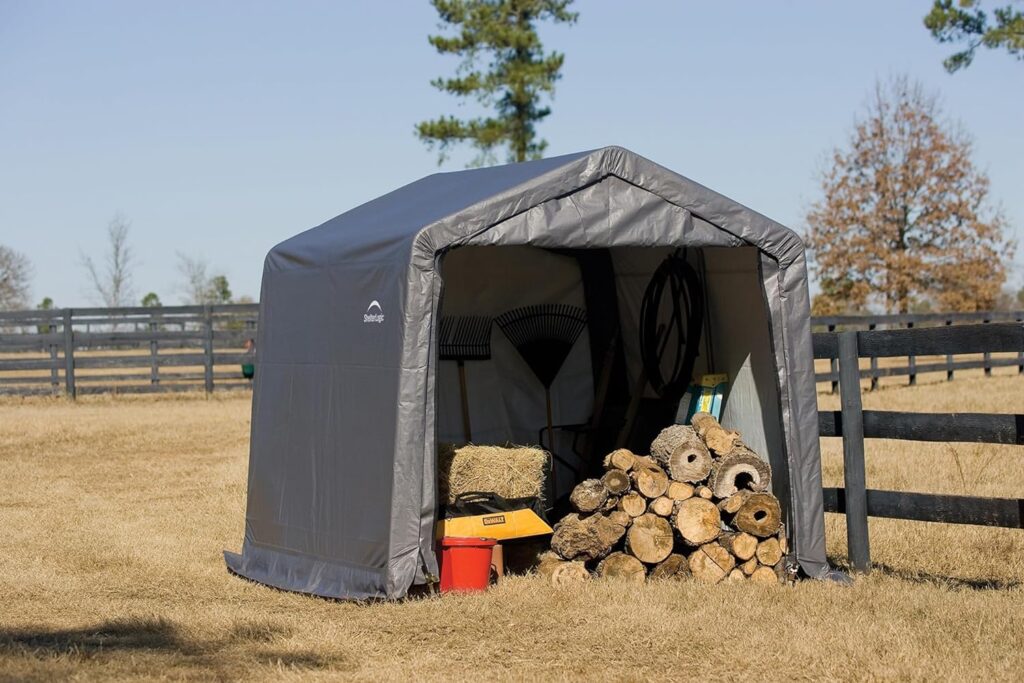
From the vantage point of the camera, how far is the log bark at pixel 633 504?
703 cm

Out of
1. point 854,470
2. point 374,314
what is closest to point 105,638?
point 374,314

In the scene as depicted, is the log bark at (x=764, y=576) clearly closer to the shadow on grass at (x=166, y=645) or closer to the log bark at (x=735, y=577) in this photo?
the log bark at (x=735, y=577)

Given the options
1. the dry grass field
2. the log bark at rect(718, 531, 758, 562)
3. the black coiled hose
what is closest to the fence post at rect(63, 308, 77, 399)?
the dry grass field

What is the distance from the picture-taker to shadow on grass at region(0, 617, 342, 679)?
5.25 metres

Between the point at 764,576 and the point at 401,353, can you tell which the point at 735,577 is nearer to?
the point at 764,576

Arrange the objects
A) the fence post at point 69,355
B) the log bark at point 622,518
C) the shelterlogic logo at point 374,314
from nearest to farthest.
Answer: the shelterlogic logo at point 374,314, the log bark at point 622,518, the fence post at point 69,355

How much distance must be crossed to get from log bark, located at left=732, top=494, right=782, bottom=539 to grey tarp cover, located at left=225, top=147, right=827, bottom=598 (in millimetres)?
125

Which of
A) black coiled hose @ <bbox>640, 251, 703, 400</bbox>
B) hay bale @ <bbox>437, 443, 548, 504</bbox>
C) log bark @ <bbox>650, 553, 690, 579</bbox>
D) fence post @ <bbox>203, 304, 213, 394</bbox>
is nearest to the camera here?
log bark @ <bbox>650, 553, 690, 579</bbox>

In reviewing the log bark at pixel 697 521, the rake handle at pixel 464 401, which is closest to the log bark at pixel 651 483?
the log bark at pixel 697 521

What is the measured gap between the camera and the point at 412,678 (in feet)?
16.5

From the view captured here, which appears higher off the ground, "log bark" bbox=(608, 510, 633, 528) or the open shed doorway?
the open shed doorway

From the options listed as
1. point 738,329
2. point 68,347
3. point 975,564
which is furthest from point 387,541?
point 68,347

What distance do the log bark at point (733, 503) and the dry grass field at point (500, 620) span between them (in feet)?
1.66

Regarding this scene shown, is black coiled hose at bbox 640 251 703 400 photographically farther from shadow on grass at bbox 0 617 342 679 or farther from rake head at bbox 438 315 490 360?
shadow on grass at bbox 0 617 342 679
